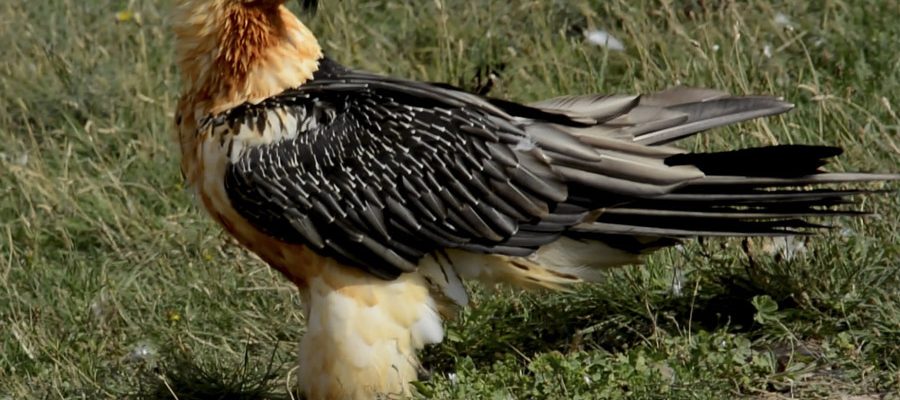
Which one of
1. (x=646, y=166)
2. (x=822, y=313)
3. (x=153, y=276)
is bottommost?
(x=153, y=276)

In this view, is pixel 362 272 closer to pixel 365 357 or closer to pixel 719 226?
pixel 365 357

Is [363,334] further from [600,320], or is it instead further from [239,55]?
[239,55]

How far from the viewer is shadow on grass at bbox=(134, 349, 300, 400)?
6.42 m

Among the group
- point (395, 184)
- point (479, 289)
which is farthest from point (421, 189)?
point (479, 289)

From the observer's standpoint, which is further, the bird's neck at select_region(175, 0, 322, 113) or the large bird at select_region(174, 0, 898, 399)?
the bird's neck at select_region(175, 0, 322, 113)

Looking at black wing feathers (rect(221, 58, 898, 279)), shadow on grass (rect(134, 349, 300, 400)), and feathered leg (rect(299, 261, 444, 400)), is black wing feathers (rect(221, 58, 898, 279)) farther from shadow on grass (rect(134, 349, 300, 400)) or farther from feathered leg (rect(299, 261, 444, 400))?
shadow on grass (rect(134, 349, 300, 400))

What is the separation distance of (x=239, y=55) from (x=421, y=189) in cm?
78

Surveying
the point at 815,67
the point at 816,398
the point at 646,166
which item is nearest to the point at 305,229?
the point at 646,166

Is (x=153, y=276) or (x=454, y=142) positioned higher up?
(x=454, y=142)

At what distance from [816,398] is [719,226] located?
0.77 m

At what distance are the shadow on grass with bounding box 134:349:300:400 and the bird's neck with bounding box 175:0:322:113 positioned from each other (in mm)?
931

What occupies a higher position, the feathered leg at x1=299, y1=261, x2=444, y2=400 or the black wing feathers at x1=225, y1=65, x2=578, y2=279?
the black wing feathers at x1=225, y1=65, x2=578, y2=279

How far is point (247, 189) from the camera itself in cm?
609

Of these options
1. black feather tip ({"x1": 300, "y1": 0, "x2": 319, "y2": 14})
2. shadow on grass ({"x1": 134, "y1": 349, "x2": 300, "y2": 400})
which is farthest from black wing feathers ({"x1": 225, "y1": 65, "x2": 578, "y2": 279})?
shadow on grass ({"x1": 134, "y1": 349, "x2": 300, "y2": 400})
